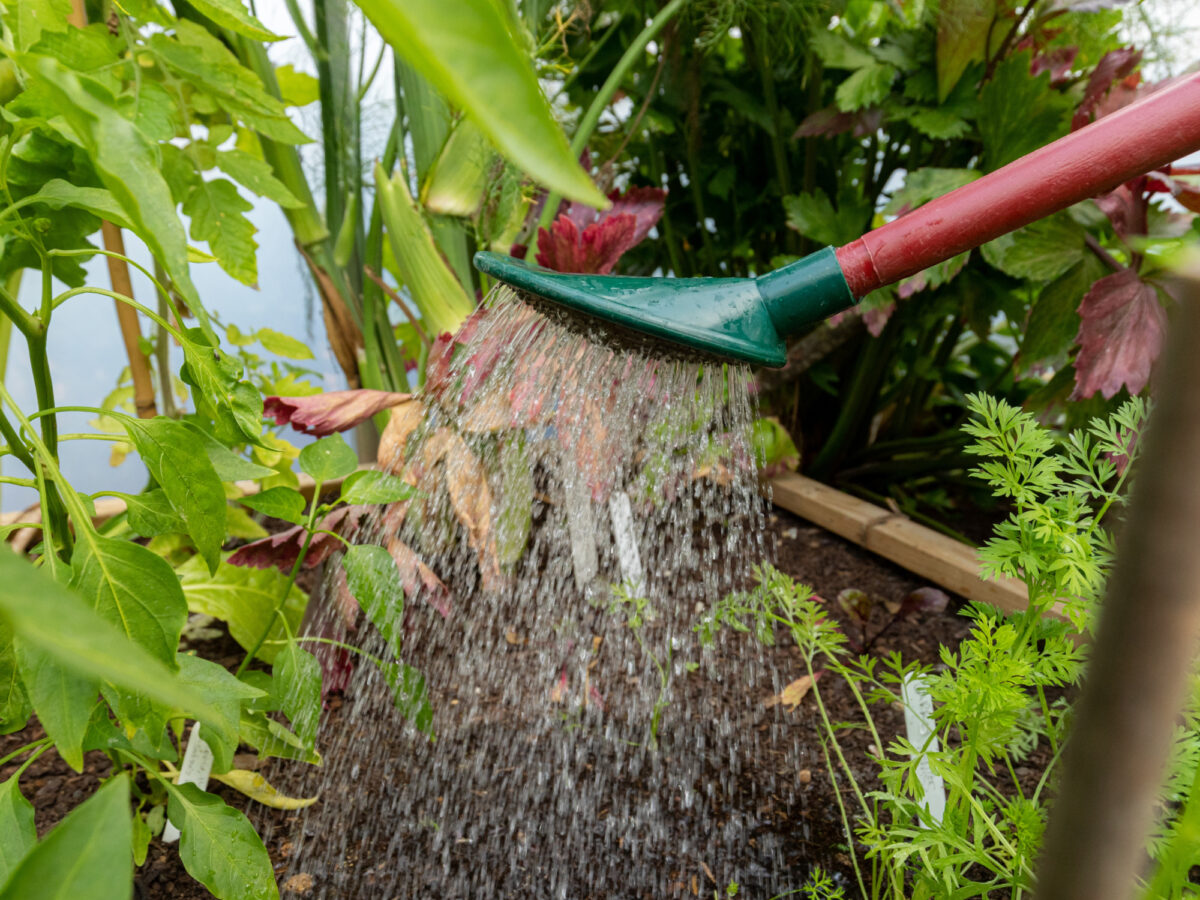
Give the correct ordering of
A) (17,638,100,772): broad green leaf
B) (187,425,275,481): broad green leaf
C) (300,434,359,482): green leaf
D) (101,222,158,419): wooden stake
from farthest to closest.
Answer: (101,222,158,419): wooden stake → (300,434,359,482): green leaf → (187,425,275,481): broad green leaf → (17,638,100,772): broad green leaf

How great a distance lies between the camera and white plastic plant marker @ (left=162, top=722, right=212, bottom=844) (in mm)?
666

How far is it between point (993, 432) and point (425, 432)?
608 mm

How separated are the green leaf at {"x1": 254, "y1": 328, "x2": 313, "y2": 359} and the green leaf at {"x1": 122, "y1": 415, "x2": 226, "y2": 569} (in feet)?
2.17

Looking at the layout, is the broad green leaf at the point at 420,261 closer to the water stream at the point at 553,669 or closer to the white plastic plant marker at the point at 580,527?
the water stream at the point at 553,669

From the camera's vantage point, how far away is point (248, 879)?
477mm

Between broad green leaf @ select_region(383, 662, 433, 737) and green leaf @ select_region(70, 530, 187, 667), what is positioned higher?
green leaf @ select_region(70, 530, 187, 667)

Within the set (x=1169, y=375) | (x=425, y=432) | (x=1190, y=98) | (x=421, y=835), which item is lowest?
(x=421, y=835)

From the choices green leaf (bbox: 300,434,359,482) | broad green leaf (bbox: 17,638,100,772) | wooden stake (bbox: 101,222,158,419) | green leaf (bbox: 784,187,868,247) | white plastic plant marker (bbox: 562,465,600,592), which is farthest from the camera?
green leaf (bbox: 784,187,868,247)

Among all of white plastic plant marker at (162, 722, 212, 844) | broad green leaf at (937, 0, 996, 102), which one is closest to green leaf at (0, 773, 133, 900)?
white plastic plant marker at (162, 722, 212, 844)

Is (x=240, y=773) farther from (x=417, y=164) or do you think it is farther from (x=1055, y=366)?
(x=1055, y=366)

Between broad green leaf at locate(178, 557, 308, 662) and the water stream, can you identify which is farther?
broad green leaf at locate(178, 557, 308, 662)

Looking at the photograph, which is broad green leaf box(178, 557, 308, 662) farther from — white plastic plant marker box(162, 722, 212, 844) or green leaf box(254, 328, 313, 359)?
green leaf box(254, 328, 313, 359)

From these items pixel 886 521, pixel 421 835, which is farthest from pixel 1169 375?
pixel 886 521

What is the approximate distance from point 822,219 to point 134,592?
0.98 m
